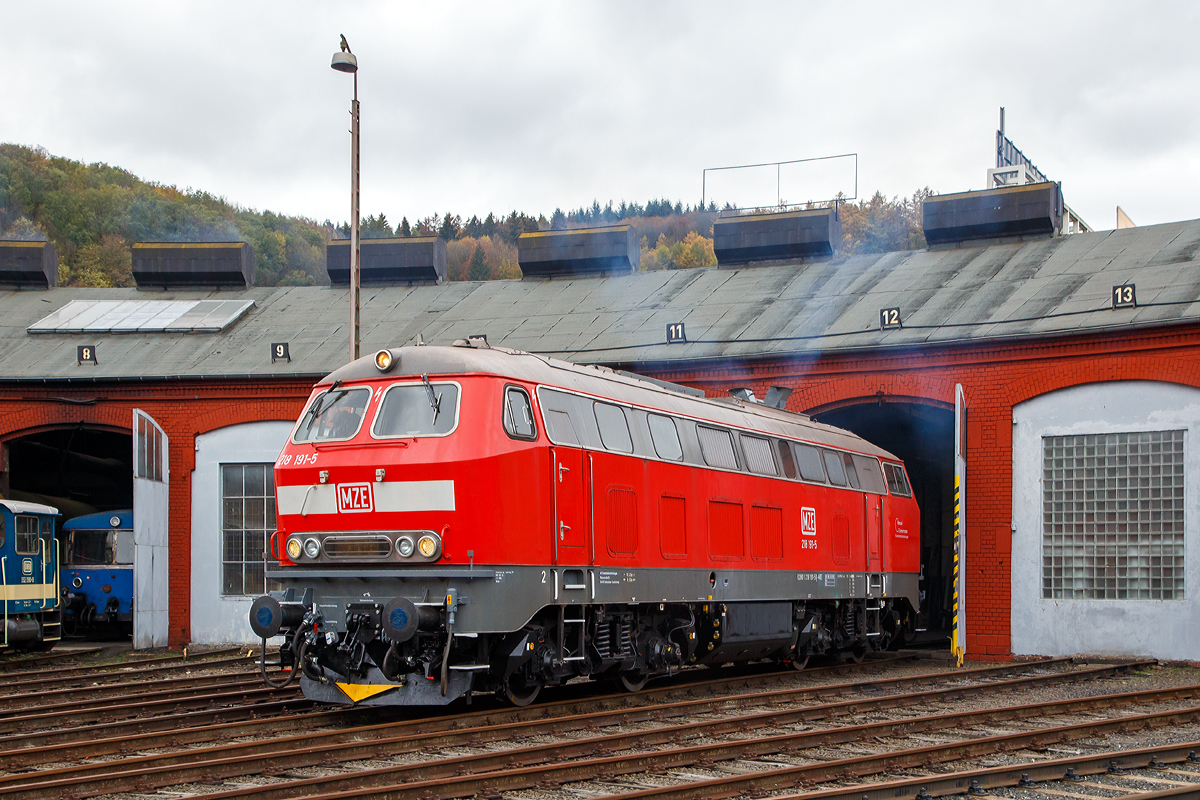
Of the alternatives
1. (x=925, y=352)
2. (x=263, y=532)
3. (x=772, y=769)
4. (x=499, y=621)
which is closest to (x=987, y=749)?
(x=772, y=769)

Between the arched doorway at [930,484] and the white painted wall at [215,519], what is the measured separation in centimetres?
1208

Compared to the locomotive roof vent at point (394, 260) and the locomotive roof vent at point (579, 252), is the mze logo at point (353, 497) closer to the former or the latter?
the locomotive roof vent at point (579, 252)

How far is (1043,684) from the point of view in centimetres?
1547

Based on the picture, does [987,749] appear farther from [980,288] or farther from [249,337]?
[249,337]

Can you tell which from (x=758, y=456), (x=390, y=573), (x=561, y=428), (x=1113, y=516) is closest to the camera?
(x=390, y=573)

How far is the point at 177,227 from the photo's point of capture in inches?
2921

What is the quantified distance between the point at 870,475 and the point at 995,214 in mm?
8013

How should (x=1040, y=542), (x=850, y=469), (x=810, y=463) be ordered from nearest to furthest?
(x=810, y=463), (x=850, y=469), (x=1040, y=542)

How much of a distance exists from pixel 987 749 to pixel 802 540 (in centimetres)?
652

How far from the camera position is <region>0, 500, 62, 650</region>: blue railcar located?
70.0 ft

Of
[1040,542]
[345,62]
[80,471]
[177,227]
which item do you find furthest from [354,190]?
[177,227]

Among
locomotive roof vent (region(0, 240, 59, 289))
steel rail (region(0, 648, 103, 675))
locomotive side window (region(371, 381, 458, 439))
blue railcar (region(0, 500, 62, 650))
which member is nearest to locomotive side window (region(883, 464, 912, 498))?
locomotive side window (region(371, 381, 458, 439))

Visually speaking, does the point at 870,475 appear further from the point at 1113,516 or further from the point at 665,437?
the point at 665,437

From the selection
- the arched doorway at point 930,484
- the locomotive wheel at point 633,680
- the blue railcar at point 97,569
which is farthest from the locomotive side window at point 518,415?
the blue railcar at point 97,569
